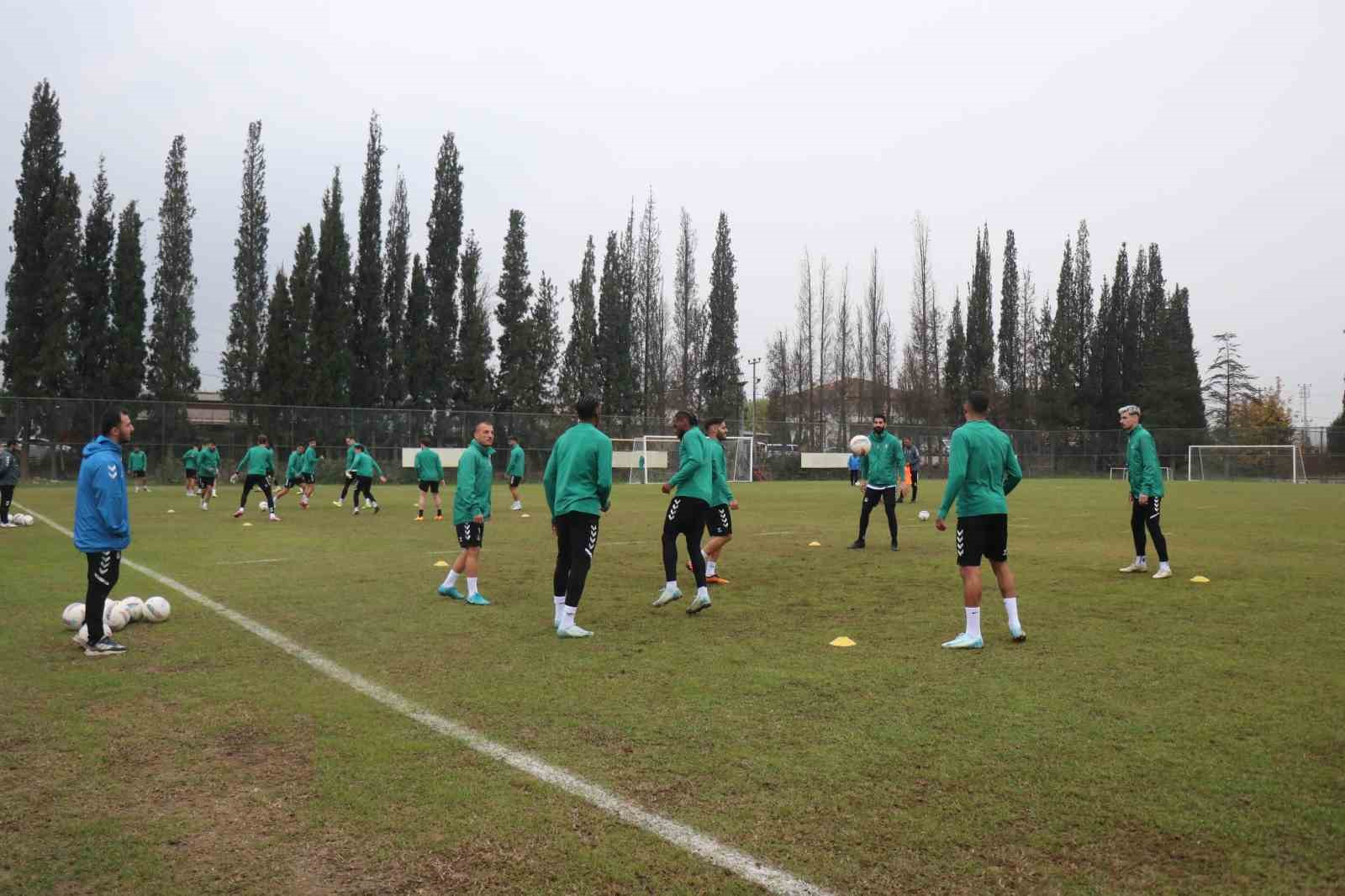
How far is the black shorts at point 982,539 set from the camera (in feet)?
25.2

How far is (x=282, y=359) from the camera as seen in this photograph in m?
50.0

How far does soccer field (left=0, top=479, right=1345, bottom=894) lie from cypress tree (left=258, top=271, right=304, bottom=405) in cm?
4129

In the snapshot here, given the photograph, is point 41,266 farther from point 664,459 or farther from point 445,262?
point 664,459

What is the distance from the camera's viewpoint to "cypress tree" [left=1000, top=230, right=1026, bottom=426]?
78188mm

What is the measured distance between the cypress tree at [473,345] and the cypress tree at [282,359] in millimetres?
9787

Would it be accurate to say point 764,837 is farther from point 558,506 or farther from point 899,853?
point 558,506

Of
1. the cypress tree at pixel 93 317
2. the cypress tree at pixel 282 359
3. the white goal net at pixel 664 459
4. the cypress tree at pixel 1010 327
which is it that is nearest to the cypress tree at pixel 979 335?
the cypress tree at pixel 1010 327

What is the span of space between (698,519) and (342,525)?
490 inches

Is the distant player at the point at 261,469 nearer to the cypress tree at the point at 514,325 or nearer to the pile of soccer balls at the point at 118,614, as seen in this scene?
the pile of soccer balls at the point at 118,614

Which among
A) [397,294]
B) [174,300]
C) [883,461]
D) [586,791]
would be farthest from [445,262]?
[586,791]

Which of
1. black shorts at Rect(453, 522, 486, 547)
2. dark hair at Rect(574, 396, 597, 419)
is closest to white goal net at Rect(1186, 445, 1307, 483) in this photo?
black shorts at Rect(453, 522, 486, 547)

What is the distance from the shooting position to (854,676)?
259 inches

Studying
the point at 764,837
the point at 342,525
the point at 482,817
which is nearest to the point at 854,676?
the point at 764,837

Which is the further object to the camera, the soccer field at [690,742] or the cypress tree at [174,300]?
the cypress tree at [174,300]
